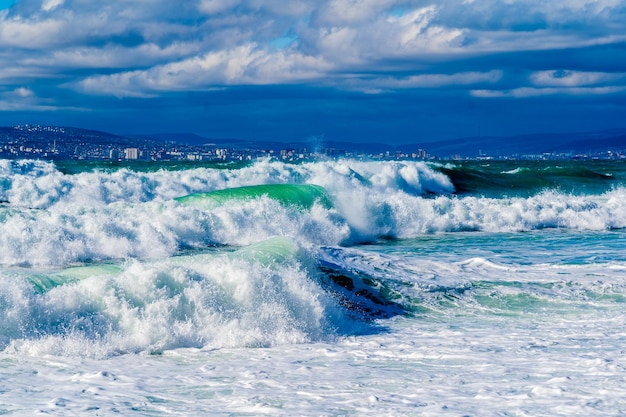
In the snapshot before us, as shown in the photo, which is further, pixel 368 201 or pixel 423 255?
pixel 368 201

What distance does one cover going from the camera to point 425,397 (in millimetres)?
7180

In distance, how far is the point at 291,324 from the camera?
9.98 m

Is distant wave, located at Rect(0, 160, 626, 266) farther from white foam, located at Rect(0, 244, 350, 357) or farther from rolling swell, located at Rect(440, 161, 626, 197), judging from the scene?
rolling swell, located at Rect(440, 161, 626, 197)

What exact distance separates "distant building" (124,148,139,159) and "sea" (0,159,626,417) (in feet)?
223

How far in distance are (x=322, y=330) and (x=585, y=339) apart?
9.61ft

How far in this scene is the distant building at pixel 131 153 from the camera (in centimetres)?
8736

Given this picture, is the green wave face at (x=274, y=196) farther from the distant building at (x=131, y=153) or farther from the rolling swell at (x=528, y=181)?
the distant building at (x=131, y=153)

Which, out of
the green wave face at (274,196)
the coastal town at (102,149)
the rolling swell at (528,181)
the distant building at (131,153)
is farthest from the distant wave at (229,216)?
the distant building at (131,153)

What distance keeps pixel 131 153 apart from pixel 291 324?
8038 centimetres

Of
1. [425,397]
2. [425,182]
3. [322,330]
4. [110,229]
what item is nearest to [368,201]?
[110,229]

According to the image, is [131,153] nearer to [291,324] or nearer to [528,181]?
[528,181]

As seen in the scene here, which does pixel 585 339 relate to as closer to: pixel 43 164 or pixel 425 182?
pixel 425 182

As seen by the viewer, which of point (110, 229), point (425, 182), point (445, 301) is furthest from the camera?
point (425, 182)

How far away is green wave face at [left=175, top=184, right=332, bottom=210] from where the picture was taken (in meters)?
25.0
